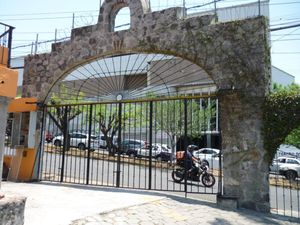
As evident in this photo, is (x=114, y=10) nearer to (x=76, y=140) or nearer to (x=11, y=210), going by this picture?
(x=11, y=210)

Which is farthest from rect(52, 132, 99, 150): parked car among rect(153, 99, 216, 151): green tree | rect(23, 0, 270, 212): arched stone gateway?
rect(23, 0, 270, 212): arched stone gateway

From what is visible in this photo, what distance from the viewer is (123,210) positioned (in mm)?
5707

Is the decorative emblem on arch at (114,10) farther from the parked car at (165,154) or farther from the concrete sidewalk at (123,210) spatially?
the parked car at (165,154)

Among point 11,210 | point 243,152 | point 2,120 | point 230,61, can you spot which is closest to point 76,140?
point 230,61

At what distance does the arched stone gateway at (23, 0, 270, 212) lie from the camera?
271 inches

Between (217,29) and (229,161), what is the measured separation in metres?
3.15

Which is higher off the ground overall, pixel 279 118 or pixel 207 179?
pixel 279 118

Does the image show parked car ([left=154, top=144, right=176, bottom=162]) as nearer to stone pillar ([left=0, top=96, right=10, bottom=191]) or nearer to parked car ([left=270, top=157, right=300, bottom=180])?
parked car ([left=270, top=157, right=300, bottom=180])

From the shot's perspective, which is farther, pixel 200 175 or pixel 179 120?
pixel 179 120

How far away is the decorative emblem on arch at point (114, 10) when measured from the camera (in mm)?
8656

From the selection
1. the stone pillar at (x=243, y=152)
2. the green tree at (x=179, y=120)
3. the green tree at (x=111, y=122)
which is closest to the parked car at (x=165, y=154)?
the green tree at (x=179, y=120)

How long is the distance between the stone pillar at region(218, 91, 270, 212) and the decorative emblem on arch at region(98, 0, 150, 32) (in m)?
3.36

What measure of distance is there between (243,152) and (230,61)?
2.12 meters

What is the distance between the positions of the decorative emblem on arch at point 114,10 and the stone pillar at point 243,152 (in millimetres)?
3357
